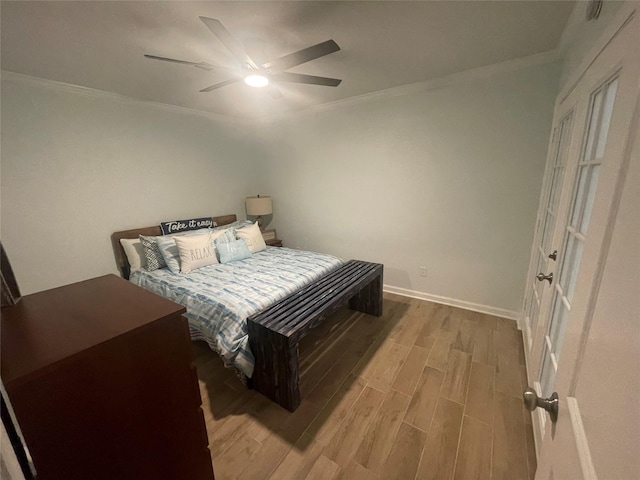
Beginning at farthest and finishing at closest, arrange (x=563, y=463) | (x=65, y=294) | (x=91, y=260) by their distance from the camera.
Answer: (x=91, y=260), (x=65, y=294), (x=563, y=463)

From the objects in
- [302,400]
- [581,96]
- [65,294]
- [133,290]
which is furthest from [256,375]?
[581,96]

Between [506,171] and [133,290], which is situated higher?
[506,171]

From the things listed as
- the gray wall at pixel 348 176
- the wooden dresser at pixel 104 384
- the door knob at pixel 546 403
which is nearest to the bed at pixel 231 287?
the gray wall at pixel 348 176

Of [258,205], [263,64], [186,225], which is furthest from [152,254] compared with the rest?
[263,64]

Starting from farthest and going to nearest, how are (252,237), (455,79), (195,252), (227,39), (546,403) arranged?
(252,237) → (195,252) → (455,79) → (227,39) → (546,403)

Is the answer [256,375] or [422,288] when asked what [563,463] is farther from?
[422,288]

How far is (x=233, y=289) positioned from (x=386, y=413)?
139 cm

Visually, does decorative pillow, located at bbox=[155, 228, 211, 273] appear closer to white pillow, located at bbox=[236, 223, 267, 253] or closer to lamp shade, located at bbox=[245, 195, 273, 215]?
white pillow, located at bbox=[236, 223, 267, 253]

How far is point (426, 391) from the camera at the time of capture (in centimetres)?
169

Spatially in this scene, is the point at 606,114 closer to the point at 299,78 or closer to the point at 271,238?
the point at 299,78

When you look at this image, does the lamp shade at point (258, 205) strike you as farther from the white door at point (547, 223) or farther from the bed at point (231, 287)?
the white door at point (547, 223)

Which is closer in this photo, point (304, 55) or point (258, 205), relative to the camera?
point (304, 55)

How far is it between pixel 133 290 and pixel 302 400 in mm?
1270

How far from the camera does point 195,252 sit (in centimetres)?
256
